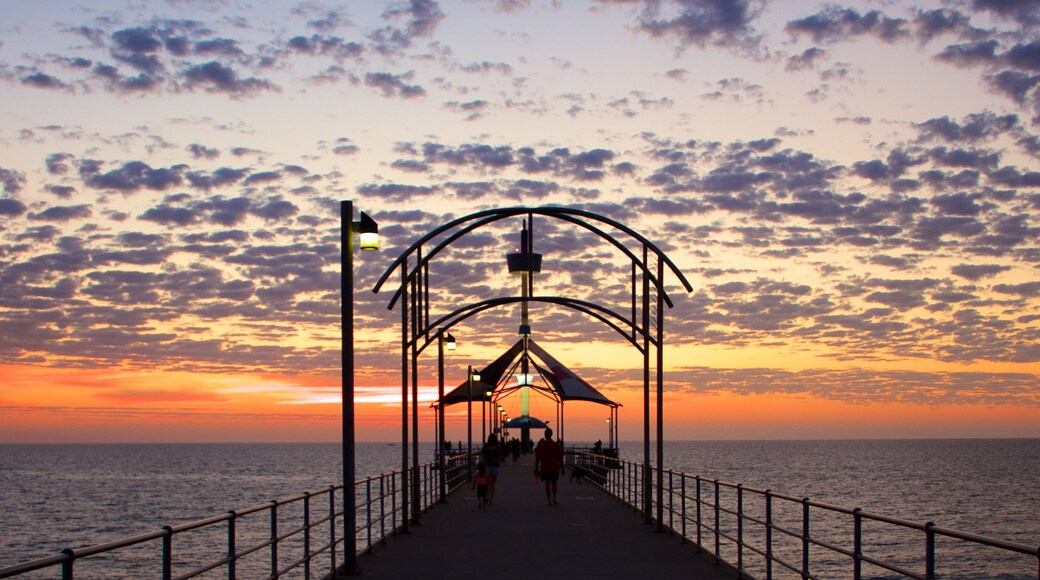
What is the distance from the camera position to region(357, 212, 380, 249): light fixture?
13.2 m

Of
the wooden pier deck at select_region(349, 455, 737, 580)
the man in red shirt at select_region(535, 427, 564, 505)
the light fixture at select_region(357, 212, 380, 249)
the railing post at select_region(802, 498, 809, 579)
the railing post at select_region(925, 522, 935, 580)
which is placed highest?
the light fixture at select_region(357, 212, 380, 249)

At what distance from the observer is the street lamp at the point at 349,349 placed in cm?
1260

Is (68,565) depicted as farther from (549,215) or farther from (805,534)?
(549,215)

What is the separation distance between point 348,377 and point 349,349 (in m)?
0.32

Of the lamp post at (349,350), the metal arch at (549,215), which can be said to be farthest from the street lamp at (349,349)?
the metal arch at (549,215)

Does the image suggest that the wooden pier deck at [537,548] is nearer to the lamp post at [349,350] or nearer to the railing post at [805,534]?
the lamp post at [349,350]

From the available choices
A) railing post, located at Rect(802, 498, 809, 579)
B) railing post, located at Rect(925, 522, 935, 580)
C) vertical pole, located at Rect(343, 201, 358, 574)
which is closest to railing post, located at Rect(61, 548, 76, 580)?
railing post, located at Rect(925, 522, 935, 580)

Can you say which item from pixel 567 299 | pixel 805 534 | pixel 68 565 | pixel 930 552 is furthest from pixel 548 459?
pixel 68 565

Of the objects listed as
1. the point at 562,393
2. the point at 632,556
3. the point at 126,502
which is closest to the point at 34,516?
the point at 126,502

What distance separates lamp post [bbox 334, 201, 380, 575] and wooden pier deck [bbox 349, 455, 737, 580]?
443mm

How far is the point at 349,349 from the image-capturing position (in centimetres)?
1302

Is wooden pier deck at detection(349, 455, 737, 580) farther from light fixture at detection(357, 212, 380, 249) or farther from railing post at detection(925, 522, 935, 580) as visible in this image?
railing post at detection(925, 522, 935, 580)

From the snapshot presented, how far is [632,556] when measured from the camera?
1414cm

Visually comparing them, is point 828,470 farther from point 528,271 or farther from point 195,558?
point 528,271
